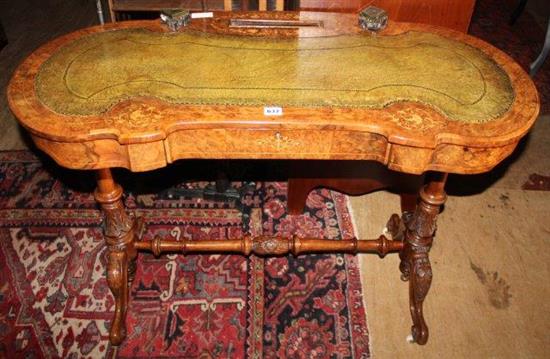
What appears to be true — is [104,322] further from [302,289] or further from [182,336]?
[302,289]

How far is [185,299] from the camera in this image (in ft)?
7.45

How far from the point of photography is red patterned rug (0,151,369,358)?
2.09 m

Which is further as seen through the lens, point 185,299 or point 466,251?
point 466,251

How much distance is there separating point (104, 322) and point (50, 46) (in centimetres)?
127

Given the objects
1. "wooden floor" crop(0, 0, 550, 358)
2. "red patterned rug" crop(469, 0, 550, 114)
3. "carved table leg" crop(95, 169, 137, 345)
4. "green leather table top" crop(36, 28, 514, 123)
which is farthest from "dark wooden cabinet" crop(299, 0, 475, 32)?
"red patterned rug" crop(469, 0, 550, 114)

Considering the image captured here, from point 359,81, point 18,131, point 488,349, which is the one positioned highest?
point 359,81

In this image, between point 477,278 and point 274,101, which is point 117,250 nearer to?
point 274,101

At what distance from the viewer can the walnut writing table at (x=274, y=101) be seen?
1520 millimetres

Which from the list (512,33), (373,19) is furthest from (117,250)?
(512,33)

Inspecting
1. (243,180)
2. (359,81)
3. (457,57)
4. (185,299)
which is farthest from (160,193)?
(457,57)

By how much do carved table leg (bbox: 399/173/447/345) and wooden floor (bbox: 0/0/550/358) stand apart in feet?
0.28

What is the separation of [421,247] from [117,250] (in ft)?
4.64

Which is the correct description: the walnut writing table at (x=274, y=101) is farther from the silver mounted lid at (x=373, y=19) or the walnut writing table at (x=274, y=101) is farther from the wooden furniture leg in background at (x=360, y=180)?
the wooden furniture leg in background at (x=360, y=180)

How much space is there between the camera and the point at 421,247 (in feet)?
6.98
